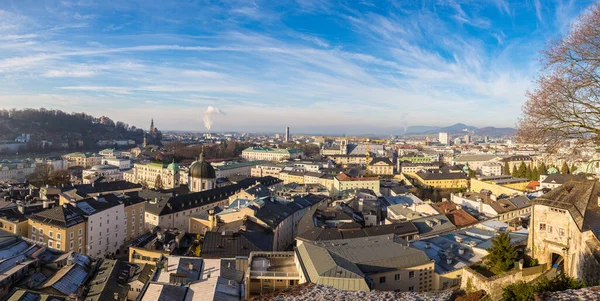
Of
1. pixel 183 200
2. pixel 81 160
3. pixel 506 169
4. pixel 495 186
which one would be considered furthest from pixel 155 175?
pixel 506 169

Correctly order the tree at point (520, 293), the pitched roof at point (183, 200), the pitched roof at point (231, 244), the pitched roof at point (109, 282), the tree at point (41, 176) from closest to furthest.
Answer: the tree at point (520, 293)
the pitched roof at point (109, 282)
the pitched roof at point (231, 244)
the pitched roof at point (183, 200)
the tree at point (41, 176)

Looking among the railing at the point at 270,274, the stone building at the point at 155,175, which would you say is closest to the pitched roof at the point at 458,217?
the railing at the point at 270,274

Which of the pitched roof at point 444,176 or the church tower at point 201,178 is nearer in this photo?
the church tower at point 201,178

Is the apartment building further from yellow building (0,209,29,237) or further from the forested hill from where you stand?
yellow building (0,209,29,237)

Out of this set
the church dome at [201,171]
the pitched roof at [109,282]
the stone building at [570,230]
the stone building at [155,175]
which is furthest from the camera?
the stone building at [155,175]

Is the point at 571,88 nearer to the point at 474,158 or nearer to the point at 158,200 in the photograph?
the point at 158,200

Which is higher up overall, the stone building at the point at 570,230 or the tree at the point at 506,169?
the stone building at the point at 570,230

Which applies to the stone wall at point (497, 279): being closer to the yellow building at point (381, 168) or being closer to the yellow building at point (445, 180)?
the yellow building at point (445, 180)

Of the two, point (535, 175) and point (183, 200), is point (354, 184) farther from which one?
point (535, 175)
